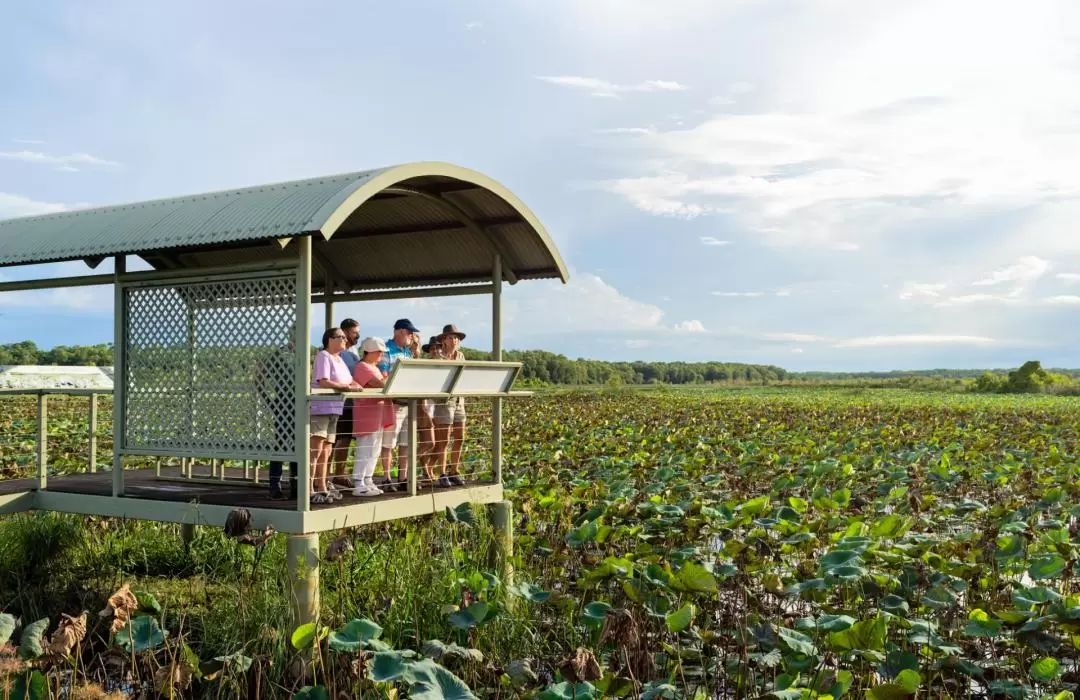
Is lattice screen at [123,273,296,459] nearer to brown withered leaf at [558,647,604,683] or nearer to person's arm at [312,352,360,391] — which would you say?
Answer: person's arm at [312,352,360,391]

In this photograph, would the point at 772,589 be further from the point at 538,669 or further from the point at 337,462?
the point at 337,462

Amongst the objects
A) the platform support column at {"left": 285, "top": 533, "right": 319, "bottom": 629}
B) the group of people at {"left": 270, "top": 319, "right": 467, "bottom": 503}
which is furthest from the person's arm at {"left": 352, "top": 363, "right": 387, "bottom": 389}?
the platform support column at {"left": 285, "top": 533, "right": 319, "bottom": 629}

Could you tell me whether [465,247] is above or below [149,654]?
above

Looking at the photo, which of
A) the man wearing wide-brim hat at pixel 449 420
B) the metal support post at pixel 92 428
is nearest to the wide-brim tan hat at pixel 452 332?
the man wearing wide-brim hat at pixel 449 420

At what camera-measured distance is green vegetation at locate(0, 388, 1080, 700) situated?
4777 millimetres

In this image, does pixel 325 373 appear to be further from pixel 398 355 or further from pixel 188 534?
pixel 188 534

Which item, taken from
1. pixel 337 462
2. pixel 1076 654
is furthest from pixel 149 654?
pixel 1076 654

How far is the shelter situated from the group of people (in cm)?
30

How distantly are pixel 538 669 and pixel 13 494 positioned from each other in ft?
15.2

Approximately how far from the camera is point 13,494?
7562 mm

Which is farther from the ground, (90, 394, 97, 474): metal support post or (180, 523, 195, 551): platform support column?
(90, 394, 97, 474): metal support post

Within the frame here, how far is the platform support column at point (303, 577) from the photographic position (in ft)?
19.3

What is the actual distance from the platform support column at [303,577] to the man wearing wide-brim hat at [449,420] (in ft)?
6.50

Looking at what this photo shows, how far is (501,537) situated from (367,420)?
4.89ft
